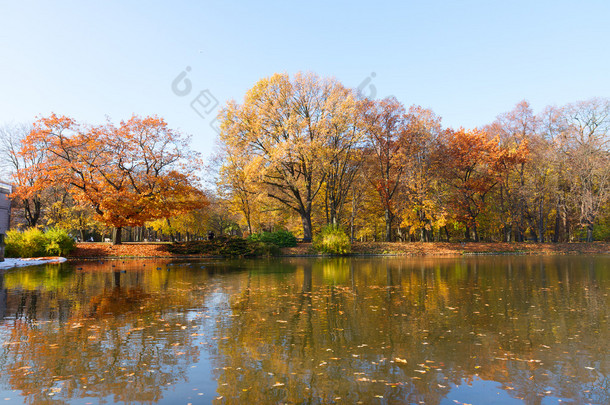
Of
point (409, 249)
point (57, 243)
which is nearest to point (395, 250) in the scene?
point (409, 249)

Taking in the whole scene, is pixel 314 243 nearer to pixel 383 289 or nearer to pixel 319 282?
pixel 319 282

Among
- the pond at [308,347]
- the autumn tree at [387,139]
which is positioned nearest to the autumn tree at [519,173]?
the autumn tree at [387,139]

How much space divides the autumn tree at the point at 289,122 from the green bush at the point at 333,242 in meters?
4.92

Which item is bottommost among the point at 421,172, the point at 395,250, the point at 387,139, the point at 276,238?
the point at 395,250

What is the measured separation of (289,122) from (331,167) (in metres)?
6.03

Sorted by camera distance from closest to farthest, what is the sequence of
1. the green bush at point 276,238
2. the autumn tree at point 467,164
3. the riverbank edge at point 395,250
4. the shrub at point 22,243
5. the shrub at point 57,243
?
the shrub at point 22,243, the shrub at point 57,243, the riverbank edge at point 395,250, the green bush at point 276,238, the autumn tree at point 467,164

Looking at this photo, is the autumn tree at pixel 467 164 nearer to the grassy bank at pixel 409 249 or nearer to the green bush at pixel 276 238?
the grassy bank at pixel 409 249

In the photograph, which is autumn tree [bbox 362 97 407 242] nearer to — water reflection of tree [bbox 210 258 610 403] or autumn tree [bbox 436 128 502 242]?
autumn tree [bbox 436 128 502 242]

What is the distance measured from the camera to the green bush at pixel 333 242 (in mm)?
33906

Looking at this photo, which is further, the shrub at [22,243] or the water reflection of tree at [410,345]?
the shrub at [22,243]

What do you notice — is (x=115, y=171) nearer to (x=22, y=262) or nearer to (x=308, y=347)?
(x=22, y=262)

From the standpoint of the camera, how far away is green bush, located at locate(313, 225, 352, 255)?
33906 mm

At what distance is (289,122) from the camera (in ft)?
116

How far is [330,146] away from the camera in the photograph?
3722cm
